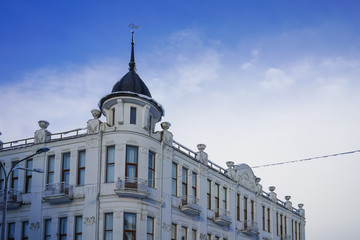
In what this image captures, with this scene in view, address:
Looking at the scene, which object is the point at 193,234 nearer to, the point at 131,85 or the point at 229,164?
the point at 229,164

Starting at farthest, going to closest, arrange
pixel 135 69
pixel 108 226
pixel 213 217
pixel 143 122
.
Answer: pixel 213 217
pixel 135 69
pixel 143 122
pixel 108 226

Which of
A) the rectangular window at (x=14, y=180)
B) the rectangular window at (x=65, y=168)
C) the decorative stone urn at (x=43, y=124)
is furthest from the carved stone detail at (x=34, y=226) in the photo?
the decorative stone urn at (x=43, y=124)

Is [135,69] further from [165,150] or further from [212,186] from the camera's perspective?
[212,186]

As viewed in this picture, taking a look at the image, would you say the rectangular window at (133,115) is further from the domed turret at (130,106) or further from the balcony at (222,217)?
the balcony at (222,217)

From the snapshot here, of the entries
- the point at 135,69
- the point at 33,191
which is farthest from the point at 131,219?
the point at 135,69

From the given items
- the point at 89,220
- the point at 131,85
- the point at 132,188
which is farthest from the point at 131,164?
the point at 131,85

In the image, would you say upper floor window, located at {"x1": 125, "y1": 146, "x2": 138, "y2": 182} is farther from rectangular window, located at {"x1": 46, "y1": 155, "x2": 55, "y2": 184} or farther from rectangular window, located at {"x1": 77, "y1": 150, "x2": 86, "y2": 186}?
rectangular window, located at {"x1": 46, "y1": 155, "x2": 55, "y2": 184}

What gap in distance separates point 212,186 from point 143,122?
11.3 m

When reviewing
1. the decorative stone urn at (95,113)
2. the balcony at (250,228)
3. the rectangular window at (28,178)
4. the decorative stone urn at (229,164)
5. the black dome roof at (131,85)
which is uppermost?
the black dome roof at (131,85)

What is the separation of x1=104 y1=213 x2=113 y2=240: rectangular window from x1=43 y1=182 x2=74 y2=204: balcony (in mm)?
3183

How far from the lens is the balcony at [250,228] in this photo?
173 ft

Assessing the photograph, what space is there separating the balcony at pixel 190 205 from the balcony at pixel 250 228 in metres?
8.90

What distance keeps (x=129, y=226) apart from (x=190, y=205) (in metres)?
6.97

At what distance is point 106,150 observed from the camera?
39906mm
